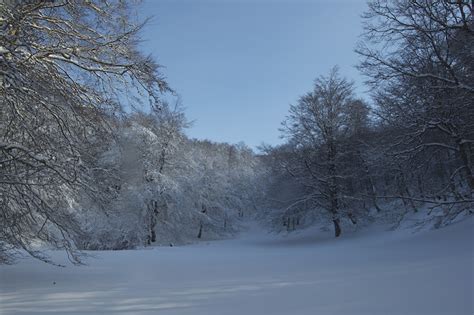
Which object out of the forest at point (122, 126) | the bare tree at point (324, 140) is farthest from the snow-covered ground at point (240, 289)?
the bare tree at point (324, 140)

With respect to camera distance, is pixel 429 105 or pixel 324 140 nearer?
pixel 429 105

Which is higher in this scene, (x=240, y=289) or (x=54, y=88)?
(x=54, y=88)

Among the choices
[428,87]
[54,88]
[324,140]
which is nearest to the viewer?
[54,88]

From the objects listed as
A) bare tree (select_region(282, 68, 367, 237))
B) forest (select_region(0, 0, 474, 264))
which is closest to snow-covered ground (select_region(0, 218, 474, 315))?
forest (select_region(0, 0, 474, 264))

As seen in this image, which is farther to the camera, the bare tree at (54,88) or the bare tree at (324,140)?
the bare tree at (324,140)

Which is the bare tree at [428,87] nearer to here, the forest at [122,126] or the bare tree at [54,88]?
the forest at [122,126]

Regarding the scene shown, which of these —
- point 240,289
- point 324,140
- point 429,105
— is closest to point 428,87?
point 429,105

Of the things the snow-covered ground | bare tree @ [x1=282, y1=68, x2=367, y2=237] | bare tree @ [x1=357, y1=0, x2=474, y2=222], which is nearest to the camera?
the snow-covered ground

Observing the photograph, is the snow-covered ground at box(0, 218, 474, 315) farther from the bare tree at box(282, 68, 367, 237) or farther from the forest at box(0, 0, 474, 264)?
the bare tree at box(282, 68, 367, 237)

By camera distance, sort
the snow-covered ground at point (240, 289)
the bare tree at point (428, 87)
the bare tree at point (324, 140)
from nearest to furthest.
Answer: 1. the snow-covered ground at point (240, 289)
2. the bare tree at point (428, 87)
3. the bare tree at point (324, 140)

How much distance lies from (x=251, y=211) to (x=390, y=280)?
42139 millimetres

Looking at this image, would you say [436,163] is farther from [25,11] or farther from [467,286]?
[25,11]

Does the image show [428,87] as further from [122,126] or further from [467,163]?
[122,126]

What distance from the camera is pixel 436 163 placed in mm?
12469
